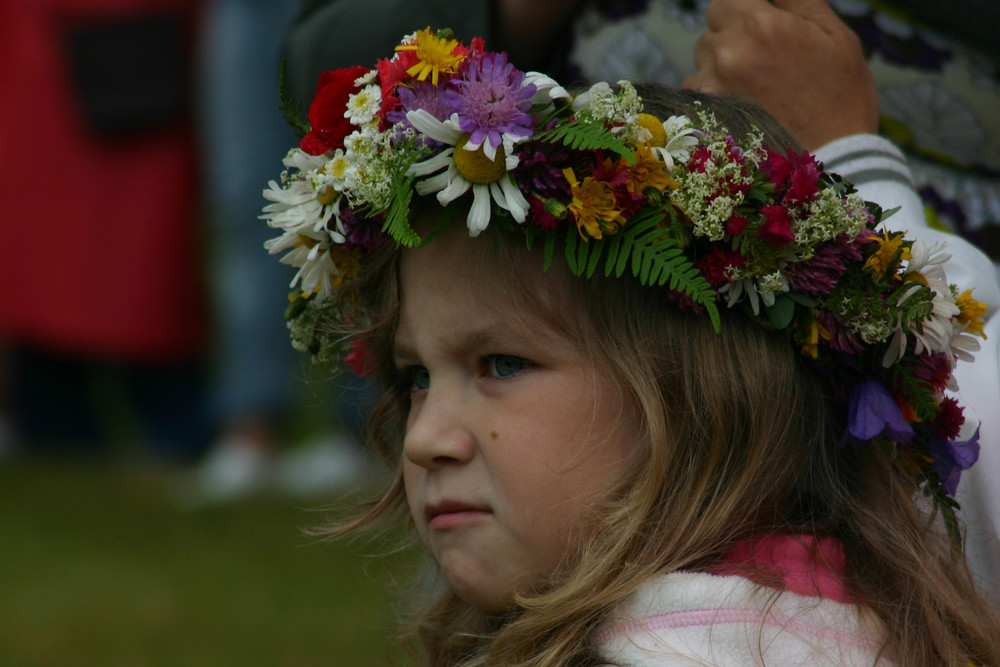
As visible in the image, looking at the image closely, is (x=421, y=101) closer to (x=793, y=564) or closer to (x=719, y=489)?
(x=719, y=489)

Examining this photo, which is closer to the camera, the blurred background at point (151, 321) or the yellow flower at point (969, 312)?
the yellow flower at point (969, 312)

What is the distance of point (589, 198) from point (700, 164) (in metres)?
0.18

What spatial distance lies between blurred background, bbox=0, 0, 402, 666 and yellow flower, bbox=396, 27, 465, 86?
2725 mm

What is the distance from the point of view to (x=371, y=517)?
7.55 feet

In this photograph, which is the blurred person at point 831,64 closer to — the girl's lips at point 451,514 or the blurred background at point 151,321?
the girl's lips at point 451,514

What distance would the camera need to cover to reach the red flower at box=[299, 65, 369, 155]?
1934 millimetres

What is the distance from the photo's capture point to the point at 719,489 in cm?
182

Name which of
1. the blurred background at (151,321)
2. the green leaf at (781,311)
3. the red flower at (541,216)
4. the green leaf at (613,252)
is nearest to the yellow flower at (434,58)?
the red flower at (541,216)

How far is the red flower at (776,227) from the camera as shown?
176 cm

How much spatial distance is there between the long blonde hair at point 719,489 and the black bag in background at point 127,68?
13.3ft

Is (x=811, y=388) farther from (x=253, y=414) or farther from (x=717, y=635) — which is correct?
(x=253, y=414)

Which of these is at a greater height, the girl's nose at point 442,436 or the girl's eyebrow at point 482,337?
the girl's eyebrow at point 482,337

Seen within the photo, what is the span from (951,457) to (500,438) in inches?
27.4

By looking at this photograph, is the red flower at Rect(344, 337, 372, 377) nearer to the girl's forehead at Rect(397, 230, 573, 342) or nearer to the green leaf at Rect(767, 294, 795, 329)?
the girl's forehead at Rect(397, 230, 573, 342)
